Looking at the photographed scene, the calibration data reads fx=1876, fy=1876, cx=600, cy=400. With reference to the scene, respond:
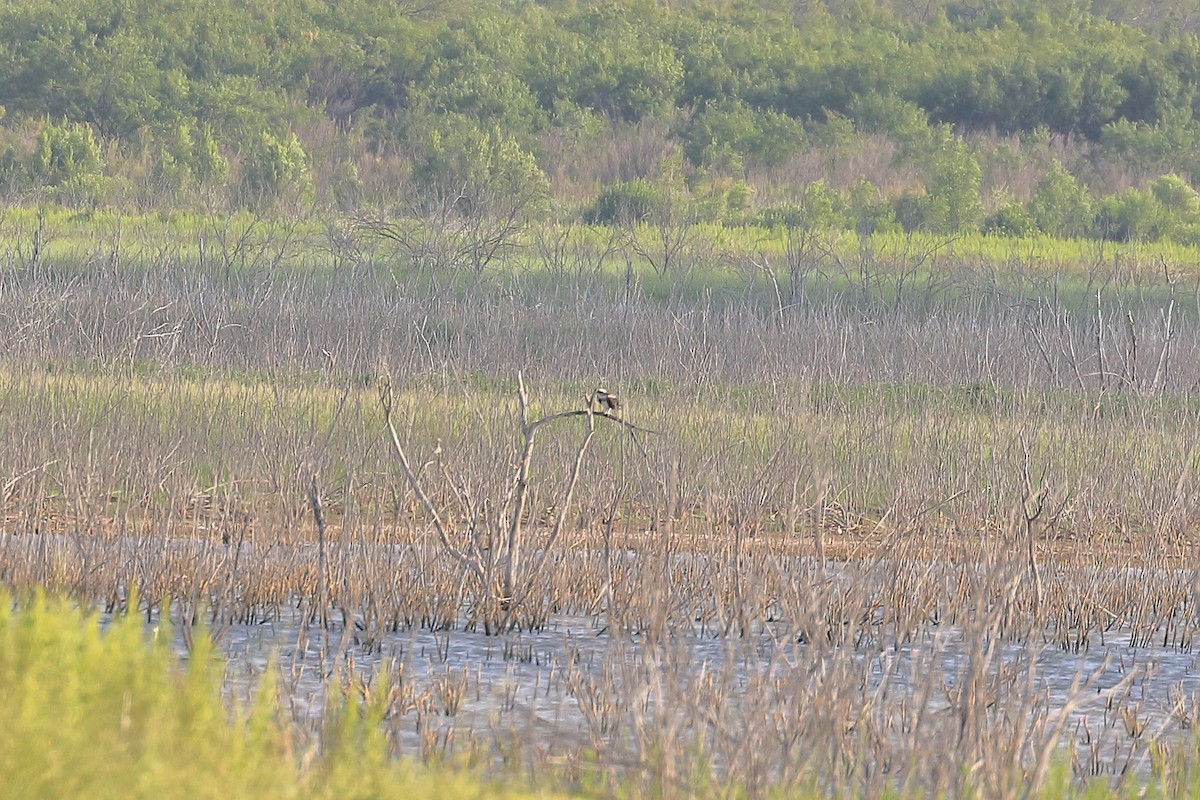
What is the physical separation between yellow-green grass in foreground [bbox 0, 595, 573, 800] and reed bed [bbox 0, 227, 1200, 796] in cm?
51

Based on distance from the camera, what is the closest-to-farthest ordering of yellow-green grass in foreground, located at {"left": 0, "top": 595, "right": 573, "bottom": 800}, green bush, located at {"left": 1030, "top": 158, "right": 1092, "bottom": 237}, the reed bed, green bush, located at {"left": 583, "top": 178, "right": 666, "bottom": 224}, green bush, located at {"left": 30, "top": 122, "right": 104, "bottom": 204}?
yellow-green grass in foreground, located at {"left": 0, "top": 595, "right": 573, "bottom": 800} < the reed bed < green bush, located at {"left": 583, "top": 178, "right": 666, "bottom": 224} < green bush, located at {"left": 1030, "top": 158, "right": 1092, "bottom": 237} < green bush, located at {"left": 30, "top": 122, "right": 104, "bottom": 204}

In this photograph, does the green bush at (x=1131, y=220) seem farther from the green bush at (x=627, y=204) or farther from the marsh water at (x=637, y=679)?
the marsh water at (x=637, y=679)

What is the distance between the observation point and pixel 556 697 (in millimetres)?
5996

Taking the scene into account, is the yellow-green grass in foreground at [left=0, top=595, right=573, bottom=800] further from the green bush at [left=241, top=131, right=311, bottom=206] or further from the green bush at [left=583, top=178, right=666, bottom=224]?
the green bush at [left=241, top=131, right=311, bottom=206]

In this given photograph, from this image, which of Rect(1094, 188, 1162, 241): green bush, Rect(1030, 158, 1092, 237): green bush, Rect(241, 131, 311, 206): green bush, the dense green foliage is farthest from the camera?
the dense green foliage

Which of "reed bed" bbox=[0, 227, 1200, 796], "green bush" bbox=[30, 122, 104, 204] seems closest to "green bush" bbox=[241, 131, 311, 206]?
"green bush" bbox=[30, 122, 104, 204]

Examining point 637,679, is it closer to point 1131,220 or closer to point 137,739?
point 137,739

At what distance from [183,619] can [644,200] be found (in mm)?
19708

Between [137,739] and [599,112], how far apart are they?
3140cm

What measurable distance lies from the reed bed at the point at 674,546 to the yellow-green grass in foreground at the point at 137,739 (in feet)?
1.67

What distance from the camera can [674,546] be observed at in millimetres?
7379

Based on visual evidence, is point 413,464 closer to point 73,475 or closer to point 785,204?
point 73,475

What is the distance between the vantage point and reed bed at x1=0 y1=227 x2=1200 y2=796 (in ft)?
14.1

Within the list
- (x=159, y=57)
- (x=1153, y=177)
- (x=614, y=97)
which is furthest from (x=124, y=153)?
(x=1153, y=177)
